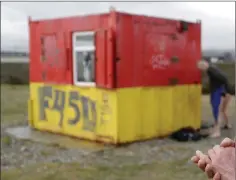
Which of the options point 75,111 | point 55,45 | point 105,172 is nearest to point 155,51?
point 75,111

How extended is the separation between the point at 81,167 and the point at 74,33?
308cm

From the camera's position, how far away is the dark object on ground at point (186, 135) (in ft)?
29.9

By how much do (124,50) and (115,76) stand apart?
0.50 meters

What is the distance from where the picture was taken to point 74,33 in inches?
362

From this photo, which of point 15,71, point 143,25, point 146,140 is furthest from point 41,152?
point 15,71

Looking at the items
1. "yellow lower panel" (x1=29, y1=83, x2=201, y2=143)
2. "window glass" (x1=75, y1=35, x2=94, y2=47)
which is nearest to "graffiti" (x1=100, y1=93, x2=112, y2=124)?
"yellow lower panel" (x1=29, y1=83, x2=201, y2=143)

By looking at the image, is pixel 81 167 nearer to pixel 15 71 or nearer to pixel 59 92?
pixel 59 92

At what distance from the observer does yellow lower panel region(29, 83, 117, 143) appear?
863cm

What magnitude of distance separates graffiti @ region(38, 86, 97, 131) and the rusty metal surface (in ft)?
1.04

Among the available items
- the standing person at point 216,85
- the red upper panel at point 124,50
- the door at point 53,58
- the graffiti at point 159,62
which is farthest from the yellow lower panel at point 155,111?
the door at point 53,58

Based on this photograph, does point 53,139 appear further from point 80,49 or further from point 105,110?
point 80,49

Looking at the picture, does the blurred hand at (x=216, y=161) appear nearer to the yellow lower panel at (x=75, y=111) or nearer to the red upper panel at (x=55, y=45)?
the yellow lower panel at (x=75, y=111)

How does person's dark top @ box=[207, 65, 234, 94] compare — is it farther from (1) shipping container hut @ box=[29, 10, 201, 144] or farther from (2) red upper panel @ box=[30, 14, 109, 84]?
(2) red upper panel @ box=[30, 14, 109, 84]

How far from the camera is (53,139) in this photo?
953 cm
